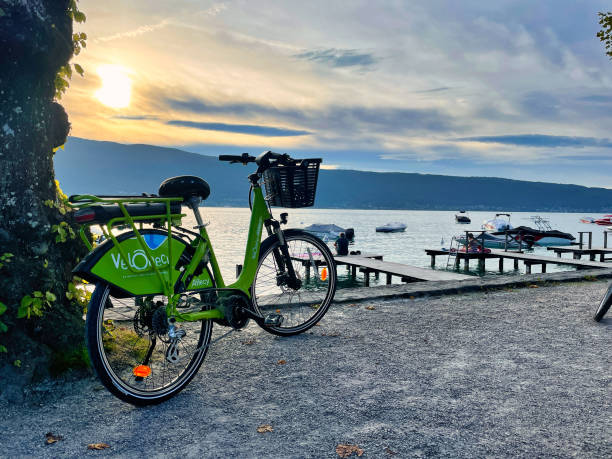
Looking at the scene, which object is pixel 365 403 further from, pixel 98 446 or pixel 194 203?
pixel 194 203

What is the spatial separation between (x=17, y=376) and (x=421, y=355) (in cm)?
278

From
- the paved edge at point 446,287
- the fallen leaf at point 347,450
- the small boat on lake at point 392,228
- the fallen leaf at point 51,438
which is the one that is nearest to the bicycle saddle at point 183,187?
the fallen leaf at point 51,438

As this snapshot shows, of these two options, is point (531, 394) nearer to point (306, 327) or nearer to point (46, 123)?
point (306, 327)

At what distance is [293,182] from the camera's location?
397 centimetres

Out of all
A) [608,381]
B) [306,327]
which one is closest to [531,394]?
[608,381]

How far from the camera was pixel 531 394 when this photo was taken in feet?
9.91

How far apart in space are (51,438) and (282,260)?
2351 millimetres

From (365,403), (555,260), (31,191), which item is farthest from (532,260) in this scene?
(31,191)

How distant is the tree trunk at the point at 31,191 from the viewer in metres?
3.01

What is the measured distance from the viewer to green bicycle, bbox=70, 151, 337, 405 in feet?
9.16

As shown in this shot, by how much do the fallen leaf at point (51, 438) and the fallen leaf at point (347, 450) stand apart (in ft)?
4.60

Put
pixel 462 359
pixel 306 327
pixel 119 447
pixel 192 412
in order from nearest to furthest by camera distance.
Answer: pixel 119 447, pixel 192 412, pixel 462 359, pixel 306 327

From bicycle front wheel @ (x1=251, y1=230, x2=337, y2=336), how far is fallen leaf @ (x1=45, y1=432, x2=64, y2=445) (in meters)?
1.81

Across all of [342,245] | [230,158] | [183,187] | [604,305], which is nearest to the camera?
[183,187]
